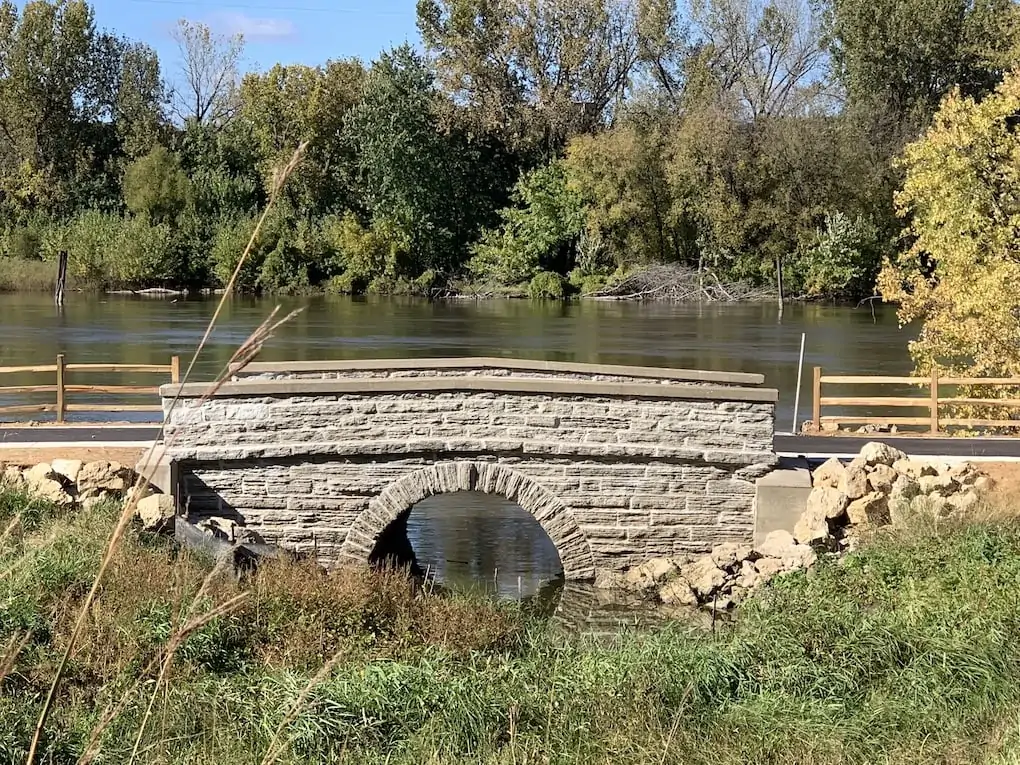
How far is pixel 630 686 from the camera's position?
371 inches

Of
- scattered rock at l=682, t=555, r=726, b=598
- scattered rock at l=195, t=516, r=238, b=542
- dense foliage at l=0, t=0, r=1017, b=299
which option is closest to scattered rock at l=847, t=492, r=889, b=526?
scattered rock at l=682, t=555, r=726, b=598

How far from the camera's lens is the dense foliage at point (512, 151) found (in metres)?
60.4

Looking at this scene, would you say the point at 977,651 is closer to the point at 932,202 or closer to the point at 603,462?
the point at 603,462

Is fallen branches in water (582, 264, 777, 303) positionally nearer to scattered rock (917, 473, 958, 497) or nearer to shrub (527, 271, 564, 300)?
shrub (527, 271, 564, 300)

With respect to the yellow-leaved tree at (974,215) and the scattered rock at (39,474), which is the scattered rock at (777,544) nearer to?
the yellow-leaved tree at (974,215)

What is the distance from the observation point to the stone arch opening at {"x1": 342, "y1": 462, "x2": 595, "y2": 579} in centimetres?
1691

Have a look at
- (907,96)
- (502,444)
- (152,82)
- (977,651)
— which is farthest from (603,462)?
(152,82)

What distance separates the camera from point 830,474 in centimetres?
1673

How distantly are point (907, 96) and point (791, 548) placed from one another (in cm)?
5276

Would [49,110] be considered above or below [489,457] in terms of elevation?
above

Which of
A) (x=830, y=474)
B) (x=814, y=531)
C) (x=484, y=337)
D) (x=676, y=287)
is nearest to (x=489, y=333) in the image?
(x=484, y=337)

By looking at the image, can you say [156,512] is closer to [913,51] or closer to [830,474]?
[830,474]

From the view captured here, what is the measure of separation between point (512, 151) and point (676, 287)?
1442 centimetres

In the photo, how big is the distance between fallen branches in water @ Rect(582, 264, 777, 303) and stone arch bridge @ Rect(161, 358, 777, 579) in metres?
45.5
